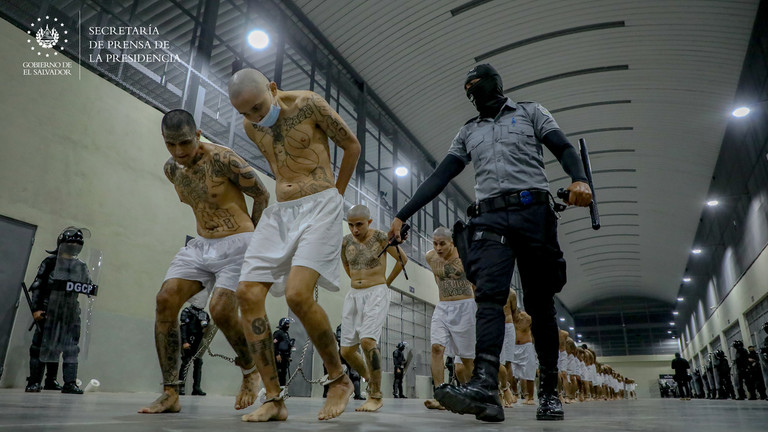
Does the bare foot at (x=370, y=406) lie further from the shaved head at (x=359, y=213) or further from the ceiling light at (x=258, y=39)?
the ceiling light at (x=258, y=39)

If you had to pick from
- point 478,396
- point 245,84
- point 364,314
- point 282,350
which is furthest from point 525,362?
point 245,84

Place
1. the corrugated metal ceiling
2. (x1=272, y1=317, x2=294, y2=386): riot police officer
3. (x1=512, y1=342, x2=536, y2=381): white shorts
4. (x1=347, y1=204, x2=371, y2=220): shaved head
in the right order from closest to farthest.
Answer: (x1=347, y1=204, x2=371, y2=220): shaved head → (x1=512, y1=342, x2=536, y2=381): white shorts → (x1=272, y1=317, x2=294, y2=386): riot police officer → the corrugated metal ceiling

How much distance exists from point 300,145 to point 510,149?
1.11 meters

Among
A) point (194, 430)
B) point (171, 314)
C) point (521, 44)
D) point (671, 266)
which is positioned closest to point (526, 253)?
point (194, 430)

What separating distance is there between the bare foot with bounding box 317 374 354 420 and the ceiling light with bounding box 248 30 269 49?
371 inches

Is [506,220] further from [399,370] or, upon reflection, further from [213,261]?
[399,370]

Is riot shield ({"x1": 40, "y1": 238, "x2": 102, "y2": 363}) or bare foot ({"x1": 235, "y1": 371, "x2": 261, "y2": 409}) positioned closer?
bare foot ({"x1": 235, "y1": 371, "x2": 261, "y2": 409})

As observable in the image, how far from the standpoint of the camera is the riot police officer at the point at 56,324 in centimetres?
517

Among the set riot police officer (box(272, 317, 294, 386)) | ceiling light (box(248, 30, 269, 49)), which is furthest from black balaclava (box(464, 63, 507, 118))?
ceiling light (box(248, 30, 269, 49))

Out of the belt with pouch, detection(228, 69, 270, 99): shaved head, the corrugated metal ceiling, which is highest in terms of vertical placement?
the corrugated metal ceiling

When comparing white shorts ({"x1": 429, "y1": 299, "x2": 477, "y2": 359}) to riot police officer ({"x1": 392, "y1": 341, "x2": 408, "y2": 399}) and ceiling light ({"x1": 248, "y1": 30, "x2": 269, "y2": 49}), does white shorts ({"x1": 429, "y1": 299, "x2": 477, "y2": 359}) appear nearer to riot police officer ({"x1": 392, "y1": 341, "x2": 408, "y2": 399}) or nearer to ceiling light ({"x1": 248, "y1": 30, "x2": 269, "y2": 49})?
riot police officer ({"x1": 392, "y1": 341, "x2": 408, "y2": 399})

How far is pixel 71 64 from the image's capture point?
6539 millimetres

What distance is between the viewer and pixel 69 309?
5496 millimetres

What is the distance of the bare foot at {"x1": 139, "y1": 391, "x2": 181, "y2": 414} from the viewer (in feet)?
7.81
